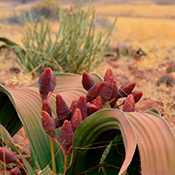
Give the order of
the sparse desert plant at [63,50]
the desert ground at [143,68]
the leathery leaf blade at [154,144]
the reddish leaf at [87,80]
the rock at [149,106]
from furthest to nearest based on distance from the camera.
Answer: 1. the sparse desert plant at [63,50]
2. the desert ground at [143,68]
3. the rock at [149,106]
4. the reddish leaf at [87,80]
5. the leathery leaf blade at [154,144]

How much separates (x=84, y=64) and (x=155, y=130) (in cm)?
188

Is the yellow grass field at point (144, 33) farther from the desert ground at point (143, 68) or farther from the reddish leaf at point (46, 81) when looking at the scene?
the reddish leaf at point (46, 81)

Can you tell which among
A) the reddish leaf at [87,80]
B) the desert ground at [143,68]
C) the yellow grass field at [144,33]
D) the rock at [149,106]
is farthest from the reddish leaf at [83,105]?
the yellow grass field at [144,33]

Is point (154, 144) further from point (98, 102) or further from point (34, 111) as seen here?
point (34, 111)

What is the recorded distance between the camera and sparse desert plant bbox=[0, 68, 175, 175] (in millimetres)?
500

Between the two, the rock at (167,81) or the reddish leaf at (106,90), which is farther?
the rock at (167,81)

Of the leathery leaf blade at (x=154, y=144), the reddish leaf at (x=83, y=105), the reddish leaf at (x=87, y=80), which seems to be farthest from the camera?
the reddish leaf at (x=87, y=80)

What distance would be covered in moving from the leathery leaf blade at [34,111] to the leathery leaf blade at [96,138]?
71 mm

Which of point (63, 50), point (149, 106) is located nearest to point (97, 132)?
point (149, 106)

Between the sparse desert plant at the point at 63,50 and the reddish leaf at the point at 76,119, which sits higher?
the reddish leaf at the point at 76,119

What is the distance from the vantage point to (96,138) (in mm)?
622

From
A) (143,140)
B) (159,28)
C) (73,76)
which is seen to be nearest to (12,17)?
(159,28)

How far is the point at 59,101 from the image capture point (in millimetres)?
568

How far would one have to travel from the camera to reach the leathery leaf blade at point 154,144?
0.48 metres
